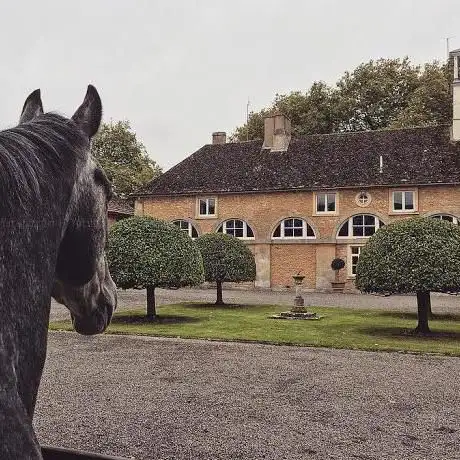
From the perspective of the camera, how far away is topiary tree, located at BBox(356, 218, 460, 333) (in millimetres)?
12406

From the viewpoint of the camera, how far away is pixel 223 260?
67.6ft

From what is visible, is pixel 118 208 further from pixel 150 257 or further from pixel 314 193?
pixel 150 257

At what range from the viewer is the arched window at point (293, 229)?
3081cm

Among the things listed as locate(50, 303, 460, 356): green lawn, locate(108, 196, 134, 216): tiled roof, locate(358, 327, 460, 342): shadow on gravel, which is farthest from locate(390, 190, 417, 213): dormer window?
locate(108, 196, 134, 216): tiled roof

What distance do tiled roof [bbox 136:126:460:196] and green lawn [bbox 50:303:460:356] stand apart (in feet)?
41.3

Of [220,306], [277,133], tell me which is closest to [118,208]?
[277,133]

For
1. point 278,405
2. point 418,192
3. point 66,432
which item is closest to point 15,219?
point 66,432

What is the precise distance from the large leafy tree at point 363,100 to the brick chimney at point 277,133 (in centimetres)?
760

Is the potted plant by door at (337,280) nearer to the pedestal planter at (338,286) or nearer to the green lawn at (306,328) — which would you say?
the pedestal planter at (338,286)

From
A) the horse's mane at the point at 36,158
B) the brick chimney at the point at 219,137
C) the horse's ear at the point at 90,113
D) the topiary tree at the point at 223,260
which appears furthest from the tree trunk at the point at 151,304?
the brick chimney at the point at 219,137

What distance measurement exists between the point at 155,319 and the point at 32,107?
559 inches

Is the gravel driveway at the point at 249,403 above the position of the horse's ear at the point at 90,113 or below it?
below

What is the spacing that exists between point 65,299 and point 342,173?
1185 inches

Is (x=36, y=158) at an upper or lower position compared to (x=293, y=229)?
lower
